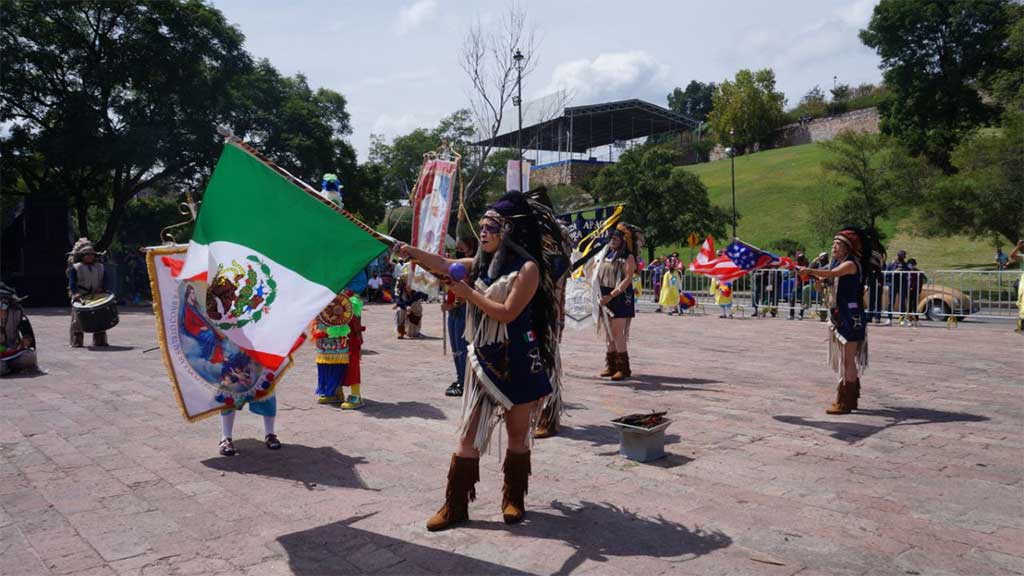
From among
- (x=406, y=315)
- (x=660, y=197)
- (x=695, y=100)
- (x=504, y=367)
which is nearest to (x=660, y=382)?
(x=504, y=367)

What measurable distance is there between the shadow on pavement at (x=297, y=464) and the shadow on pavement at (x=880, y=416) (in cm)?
411

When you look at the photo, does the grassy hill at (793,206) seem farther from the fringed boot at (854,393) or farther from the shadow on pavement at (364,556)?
the shadow on pavement at (364,556)

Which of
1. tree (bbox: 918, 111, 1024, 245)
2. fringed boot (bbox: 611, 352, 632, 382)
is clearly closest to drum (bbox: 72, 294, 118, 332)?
fringed boot (bbox: 611, 352, 632, 382)

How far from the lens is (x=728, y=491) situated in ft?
15.6

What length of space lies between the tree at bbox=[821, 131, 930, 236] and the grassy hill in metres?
1.92

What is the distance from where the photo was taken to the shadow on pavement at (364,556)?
11.7 feet

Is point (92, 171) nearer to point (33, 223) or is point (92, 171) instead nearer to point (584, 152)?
point (33, 223)

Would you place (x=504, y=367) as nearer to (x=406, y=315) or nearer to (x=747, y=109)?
(x=406, y=315)

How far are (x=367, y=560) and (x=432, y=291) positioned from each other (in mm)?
4780

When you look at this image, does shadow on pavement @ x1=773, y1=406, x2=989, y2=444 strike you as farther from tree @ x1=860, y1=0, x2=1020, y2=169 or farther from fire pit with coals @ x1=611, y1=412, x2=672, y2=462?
tree @ x1=860, y1=0, x2=1020, y2=169

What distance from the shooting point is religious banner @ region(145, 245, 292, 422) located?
538 cm

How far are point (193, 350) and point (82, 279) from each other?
30.5ft

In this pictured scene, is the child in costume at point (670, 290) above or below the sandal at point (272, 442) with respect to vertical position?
above

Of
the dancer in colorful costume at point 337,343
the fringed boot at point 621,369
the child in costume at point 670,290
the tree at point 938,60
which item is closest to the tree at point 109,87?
the child in costume at point 670,290
